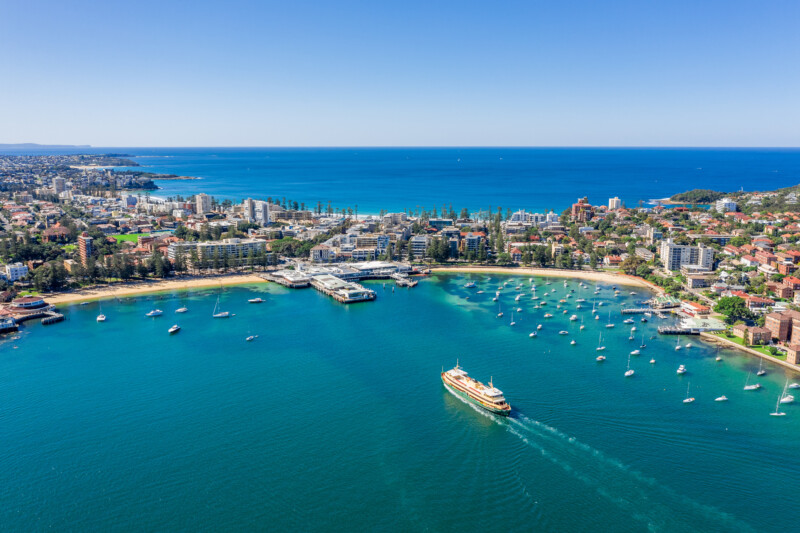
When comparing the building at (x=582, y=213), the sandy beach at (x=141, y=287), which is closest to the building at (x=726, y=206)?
the building at (x=582, y=213)

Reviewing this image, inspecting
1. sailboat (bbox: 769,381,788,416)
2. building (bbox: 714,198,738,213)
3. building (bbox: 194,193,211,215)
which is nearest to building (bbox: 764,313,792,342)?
sailboat (bbox: 769,381,788,416)

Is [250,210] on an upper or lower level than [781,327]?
upper

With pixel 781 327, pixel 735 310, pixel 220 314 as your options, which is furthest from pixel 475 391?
pixel 735 310

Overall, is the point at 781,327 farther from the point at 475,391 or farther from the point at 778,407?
the point at 475,391

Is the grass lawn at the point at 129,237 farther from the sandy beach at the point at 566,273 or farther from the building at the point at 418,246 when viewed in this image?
the sandy beach at the point at 566,273

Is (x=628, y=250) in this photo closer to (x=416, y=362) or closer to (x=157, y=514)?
(x=416, y=362)

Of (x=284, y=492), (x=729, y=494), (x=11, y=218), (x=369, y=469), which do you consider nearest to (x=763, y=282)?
(x=729, y=494)
